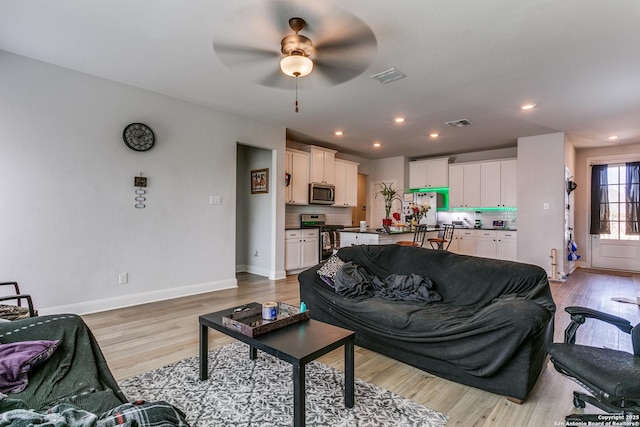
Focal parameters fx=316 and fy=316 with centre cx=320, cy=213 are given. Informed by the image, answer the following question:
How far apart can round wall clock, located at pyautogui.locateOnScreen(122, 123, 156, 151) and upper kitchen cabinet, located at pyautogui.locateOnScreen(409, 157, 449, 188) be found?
608 centimetres

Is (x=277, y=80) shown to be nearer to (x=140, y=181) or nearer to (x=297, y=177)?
(x=140, y=181)

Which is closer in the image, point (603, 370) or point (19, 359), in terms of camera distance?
point (19, 359)

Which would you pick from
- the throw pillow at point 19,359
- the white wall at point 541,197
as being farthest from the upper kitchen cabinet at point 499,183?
the throw pillow at point 19,359

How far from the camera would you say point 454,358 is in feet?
7.00

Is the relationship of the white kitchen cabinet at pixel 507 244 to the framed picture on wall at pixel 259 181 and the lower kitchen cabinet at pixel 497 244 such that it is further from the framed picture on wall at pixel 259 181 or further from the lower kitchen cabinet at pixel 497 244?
the framed picture on wall at pixel 259 181

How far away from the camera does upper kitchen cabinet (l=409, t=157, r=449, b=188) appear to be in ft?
25.0

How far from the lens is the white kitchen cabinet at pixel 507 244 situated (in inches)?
251

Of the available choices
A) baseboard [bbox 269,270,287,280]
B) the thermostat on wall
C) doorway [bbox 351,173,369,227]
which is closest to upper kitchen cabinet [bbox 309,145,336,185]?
doorway [bbox 351,173,369,227]

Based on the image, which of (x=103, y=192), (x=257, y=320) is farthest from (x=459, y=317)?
(x=103, y=192)

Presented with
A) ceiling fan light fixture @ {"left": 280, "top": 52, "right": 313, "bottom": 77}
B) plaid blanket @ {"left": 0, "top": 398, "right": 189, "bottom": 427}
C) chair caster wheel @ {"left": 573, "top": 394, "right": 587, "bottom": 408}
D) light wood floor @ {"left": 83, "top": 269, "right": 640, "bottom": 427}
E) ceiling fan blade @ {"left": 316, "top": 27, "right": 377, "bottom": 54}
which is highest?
ceiling fan blade @ {"left": 316, "top": 27, "right": 377, "bottom": 54}

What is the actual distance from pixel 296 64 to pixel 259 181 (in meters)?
3.63

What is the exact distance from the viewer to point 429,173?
25.8ft

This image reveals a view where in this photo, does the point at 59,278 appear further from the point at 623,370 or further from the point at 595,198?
the point at 595,198

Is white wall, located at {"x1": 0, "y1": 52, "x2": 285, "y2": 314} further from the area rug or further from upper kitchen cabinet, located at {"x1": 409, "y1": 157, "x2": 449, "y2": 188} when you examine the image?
upper kitchen cabinet, located at {"x1": 409, "y1": 157, "x2": 449, "y2": 188}
